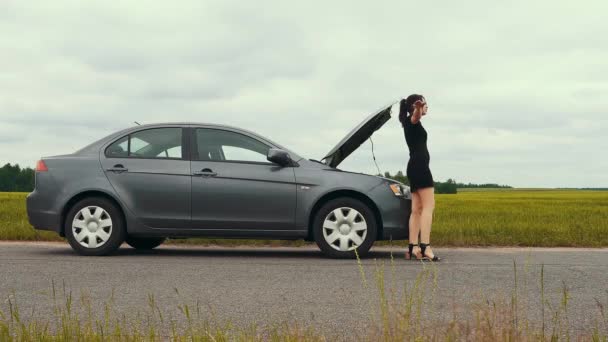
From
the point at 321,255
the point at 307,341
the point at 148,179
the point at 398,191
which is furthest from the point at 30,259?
the point at 307,341

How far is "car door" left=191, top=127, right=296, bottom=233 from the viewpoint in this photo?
28.0 feet

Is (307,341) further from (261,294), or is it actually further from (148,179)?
(148,179)

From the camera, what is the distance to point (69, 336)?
12.1 ft

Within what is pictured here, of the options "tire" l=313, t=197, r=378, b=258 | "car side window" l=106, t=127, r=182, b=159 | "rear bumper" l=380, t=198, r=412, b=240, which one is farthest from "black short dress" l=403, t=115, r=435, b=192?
"car side window" l=106, t=127, r=182, b=159

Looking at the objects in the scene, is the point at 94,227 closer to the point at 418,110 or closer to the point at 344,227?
the point at 344,227

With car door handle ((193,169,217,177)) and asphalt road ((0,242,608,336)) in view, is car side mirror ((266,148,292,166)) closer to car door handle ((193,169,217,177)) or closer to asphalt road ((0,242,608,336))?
car door handle ((193,169,217,177))

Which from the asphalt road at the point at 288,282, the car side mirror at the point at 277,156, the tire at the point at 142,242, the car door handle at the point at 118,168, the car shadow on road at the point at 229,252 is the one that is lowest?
the asphalt road at the point at 288,282

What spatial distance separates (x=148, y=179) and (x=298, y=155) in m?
1.91

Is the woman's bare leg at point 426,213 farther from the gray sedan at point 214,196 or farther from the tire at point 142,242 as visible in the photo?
the tire at point 142,242

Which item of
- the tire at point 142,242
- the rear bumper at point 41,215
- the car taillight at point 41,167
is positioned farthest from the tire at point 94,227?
the tire at point 142,242

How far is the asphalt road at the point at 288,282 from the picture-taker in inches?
194

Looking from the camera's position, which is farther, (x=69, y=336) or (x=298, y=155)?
(x=298, y=155)

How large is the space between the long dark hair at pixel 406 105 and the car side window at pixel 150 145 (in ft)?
9.28

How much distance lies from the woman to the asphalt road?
342mm
